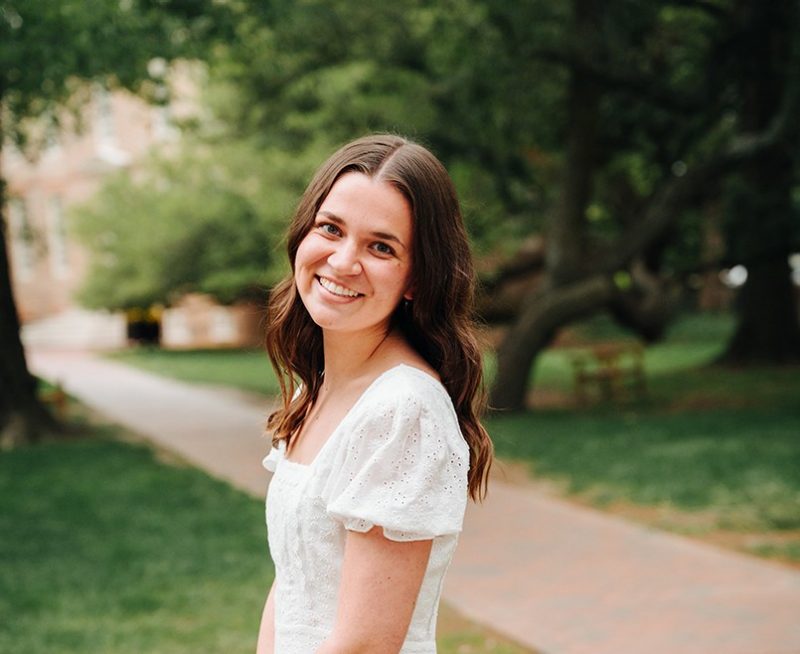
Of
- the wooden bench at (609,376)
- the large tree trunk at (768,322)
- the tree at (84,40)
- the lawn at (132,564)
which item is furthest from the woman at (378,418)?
the large tree trunk at (768,322)

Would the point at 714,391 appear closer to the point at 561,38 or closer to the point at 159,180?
the point at 561,38

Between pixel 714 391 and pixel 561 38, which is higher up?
pixel 561 38

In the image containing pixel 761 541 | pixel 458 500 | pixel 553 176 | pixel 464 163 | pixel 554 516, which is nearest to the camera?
pixel 458 500

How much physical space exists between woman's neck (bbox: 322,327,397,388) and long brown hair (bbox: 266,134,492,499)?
2.0 inches

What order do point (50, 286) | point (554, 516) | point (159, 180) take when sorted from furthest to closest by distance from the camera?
point (50, 286) → point (159, 180) → point (554, 516)

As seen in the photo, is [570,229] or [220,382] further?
[220,382]

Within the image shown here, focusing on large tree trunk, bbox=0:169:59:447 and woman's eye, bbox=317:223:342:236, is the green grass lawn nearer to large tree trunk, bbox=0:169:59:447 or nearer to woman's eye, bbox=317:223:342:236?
large tree trunk, bbox=0:169:59:447

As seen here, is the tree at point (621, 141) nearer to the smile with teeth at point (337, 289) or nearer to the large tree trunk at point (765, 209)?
the large tree trunk at point (765, 209)

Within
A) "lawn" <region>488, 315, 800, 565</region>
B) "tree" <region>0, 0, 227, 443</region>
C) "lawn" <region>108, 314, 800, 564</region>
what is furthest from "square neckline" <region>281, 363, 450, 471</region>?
"tree" <region>0, 0, 227, 443</region>

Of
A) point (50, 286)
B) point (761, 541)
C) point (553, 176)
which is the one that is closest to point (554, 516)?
point (761, 541)

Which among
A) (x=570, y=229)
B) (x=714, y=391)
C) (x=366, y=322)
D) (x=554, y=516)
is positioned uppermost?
(x=366, y=322)

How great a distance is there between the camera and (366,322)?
1.74 metres

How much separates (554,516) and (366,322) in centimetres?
646

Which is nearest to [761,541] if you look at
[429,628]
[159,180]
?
[429,628]
